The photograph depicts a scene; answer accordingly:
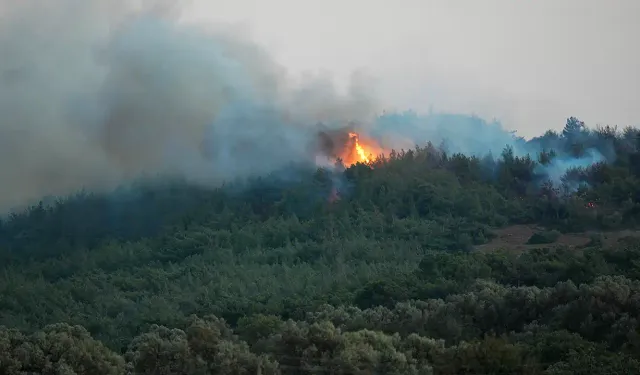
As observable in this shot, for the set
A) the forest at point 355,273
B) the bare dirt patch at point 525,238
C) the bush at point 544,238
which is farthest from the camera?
the bush at point 544,238

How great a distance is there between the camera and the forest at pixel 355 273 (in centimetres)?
4906

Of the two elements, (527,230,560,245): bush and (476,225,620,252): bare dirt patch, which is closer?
(476,225,620,252): bare dirt patch

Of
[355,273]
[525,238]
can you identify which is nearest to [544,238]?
[525,238]

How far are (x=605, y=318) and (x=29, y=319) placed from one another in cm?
5762

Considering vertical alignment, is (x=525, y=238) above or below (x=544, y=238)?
above

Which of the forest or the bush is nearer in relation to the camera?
the forest

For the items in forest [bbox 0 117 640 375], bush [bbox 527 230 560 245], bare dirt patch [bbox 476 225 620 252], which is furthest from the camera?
bush [bbox 527 230 560 245]

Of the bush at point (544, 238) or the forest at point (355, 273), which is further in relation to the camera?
the bush at point (544, 238)

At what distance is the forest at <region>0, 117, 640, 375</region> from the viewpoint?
49.1 m

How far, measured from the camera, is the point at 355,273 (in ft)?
316

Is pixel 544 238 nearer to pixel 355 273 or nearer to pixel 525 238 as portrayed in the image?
pixel 525 238

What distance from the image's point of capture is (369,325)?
202 ft

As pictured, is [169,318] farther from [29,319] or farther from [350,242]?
[350,242]

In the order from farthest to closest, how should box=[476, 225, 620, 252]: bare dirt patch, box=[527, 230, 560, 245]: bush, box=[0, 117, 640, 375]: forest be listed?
box=[527, 230, 560, 245]: bush, box=[476, 225, 620, 252]: bare dirt patch, box=[0, 117, 640, 375]: forest
